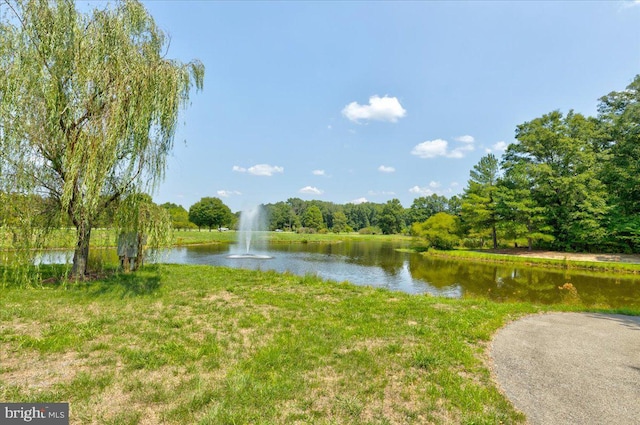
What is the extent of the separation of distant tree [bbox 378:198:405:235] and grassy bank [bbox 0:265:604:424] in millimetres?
81766

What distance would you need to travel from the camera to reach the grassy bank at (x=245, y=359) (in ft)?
12.5

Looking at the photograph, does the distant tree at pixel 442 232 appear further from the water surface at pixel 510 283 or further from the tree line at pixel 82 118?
the tree line at pixel 82 118

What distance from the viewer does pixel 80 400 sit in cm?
385

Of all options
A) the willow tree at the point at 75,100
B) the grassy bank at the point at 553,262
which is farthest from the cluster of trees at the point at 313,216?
the willow tree at the point at 75,100

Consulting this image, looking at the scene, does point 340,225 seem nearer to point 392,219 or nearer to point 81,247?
point 392,219

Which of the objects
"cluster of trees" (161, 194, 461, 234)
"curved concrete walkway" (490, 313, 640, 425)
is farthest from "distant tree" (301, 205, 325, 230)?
"curved concrete walkway" (490, 313, 640, 425)

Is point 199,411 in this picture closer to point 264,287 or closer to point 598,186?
point 264,287

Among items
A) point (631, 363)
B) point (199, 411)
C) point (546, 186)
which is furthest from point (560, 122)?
point (199, 411)

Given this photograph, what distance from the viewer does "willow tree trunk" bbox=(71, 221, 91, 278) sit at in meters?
9.74

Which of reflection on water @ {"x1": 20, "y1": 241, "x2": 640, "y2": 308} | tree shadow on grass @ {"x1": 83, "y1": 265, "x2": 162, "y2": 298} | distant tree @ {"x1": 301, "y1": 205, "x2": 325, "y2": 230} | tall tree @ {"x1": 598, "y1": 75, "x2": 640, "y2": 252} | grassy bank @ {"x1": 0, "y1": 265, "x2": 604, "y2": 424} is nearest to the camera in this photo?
grassy bank @ {"x1": 0, "y1": 265, "x2": 604, "y2": 424}
